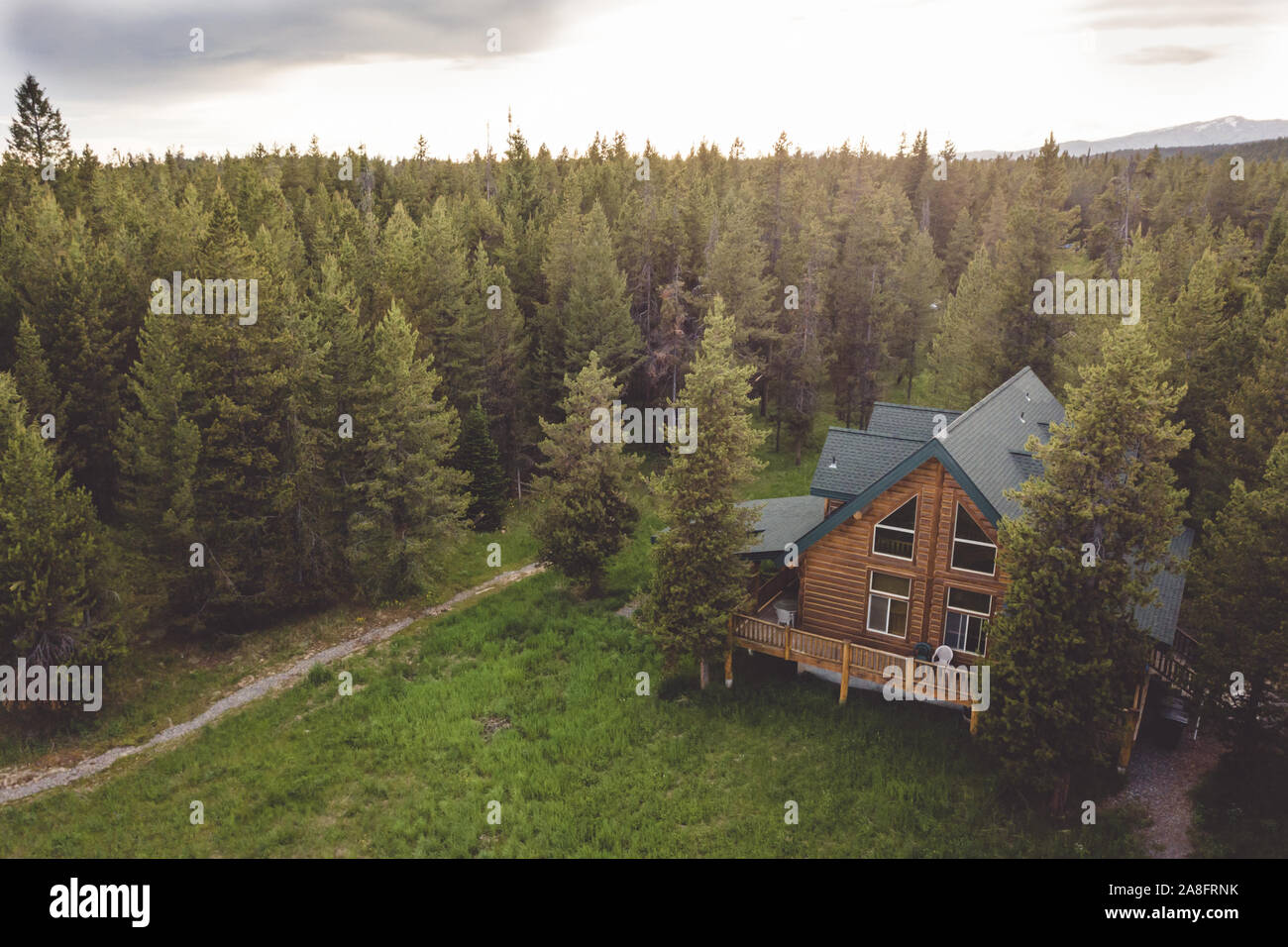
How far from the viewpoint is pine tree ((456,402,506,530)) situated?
38.1 metres

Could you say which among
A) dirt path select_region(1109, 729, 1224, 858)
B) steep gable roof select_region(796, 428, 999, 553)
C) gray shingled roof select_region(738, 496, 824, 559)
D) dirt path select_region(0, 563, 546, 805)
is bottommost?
dirt path select_region(0, 563, 546, 805)

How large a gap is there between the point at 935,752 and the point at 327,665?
1960 centimetres

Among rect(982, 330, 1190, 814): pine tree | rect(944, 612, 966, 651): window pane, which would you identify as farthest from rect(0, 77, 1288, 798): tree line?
rect(944, 612, 966, 651): window pane

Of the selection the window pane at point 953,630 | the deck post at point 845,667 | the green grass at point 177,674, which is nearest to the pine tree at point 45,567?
the green grass at point 177,674

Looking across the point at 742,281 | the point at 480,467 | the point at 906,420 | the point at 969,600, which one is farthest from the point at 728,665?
the point at 742,281

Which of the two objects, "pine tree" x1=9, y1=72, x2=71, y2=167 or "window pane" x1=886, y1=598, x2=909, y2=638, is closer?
"window pane" x1=886, y1=598, x2=909, y2=638

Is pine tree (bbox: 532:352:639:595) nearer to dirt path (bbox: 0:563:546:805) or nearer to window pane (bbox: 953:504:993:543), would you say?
dirt path (bbox: 0:563:546:805)

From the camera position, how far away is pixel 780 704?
894 inches

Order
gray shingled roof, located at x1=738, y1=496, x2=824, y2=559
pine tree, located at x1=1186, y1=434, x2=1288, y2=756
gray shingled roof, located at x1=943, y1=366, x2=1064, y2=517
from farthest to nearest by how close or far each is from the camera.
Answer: gray shingled roof, located at x1=738, y1=496, x2=824, y2=559 → gray shingled roof, located at x1=943, y1=366, x2=1064, y2=517 → pine tree, located at x1=1186, y1=434, x2=1288, y2=756

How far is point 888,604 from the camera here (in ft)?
75.3

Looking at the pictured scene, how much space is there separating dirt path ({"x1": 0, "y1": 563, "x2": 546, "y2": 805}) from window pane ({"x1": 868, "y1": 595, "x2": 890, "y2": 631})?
15.8 m

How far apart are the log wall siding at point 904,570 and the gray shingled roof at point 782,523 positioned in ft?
4.47
